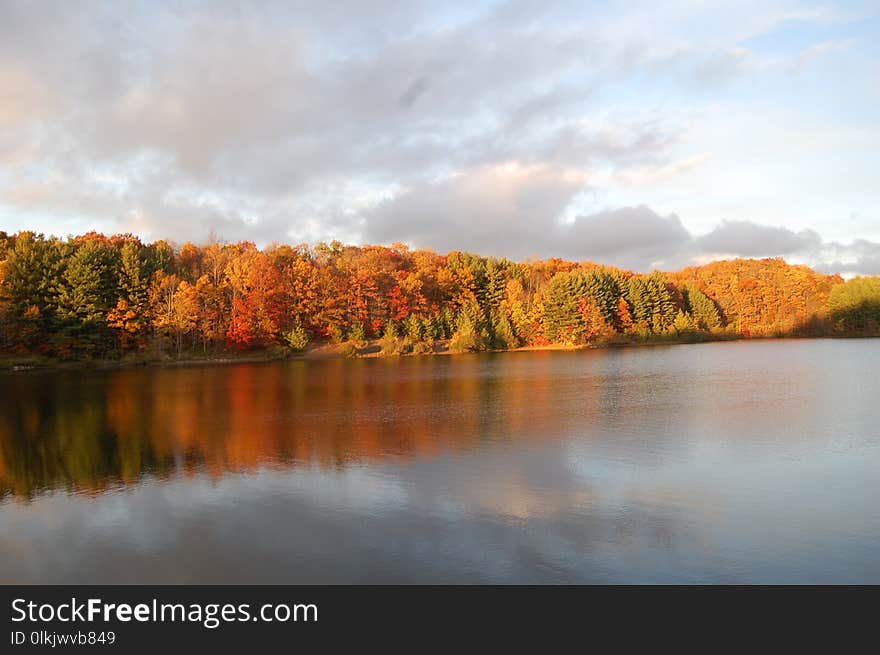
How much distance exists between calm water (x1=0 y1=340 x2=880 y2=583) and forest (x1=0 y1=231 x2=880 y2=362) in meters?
28.2

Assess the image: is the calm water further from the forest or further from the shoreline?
the forest

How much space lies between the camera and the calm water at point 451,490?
25.5 ft

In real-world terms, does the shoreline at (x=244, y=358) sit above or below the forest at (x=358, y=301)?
below

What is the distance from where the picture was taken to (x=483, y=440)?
50.4 feet

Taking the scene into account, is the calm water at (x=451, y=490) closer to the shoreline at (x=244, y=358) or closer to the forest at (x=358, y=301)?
the shoreline at (x=244, y=358)

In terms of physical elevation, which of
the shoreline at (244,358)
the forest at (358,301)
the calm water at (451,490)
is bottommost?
the calm water at (451,490)

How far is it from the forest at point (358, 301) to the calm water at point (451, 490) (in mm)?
28226

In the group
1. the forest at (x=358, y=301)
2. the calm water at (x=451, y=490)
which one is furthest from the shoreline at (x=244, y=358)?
the calm water at (x=451, y=490)

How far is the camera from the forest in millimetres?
47812

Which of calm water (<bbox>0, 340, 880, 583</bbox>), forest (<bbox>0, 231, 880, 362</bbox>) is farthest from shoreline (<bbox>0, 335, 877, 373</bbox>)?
calm water (<bbox>0, 340, 880, 583</bbox>)

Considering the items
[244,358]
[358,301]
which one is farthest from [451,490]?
[358,301]

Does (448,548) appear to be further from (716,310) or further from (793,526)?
(716,310)

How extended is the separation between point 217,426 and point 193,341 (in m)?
39.3
